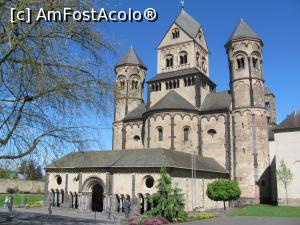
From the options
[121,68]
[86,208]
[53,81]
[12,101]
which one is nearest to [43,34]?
[53,81]

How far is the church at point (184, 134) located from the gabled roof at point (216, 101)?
0.15 meters

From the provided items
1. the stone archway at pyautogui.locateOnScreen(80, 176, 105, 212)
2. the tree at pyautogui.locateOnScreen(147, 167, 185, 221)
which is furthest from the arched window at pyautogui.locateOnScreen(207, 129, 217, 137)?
the tree at pyautogui.locateOnScreen(147, 167, 185, 221)

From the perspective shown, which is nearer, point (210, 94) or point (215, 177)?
point (215, 177)

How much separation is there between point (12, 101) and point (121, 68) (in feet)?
150

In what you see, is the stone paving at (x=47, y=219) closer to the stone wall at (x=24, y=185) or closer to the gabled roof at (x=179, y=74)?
the gabled roof at (x=179, y=74)

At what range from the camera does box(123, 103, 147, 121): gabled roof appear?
170 feet

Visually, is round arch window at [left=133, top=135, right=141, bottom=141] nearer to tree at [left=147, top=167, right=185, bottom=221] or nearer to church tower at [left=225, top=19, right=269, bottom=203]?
church tower at [left=225, top=19, right=269, bottom=203]

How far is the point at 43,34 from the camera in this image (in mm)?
10195

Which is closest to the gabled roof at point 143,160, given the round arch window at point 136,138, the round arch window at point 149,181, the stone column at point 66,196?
the round arch window at point 149,181

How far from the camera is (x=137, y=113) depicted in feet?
173

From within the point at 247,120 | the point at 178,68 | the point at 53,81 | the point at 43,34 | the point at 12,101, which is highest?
the point at 178,68

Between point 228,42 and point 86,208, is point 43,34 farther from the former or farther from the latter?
point 228,42

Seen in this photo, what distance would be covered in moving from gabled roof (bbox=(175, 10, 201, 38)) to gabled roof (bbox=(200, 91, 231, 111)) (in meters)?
10.1

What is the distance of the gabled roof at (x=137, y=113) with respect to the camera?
5172cm
